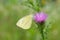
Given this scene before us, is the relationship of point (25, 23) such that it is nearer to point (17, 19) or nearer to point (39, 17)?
point (39, 17)

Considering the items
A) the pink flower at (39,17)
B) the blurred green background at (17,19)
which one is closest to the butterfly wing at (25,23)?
the pink flower at (39,17)

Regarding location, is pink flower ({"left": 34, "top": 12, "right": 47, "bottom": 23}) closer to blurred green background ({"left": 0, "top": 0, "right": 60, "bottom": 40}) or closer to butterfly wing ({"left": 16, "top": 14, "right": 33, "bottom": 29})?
butterfly wing ({"left": 16, "top": 14, "right": 33, "bottom": 29})

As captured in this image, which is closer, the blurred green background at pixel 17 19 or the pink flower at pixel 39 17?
the pink flower at pixel 39 17

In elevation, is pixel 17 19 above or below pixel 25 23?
below

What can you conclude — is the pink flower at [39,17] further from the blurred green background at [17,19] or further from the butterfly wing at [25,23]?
the blurred green background at [17,19]

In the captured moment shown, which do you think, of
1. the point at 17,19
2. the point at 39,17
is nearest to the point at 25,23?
the point at 39,17

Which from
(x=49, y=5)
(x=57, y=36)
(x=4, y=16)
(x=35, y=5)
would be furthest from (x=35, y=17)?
(x=49, y=5)

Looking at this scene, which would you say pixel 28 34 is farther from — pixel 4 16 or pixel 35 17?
pixel 35 17

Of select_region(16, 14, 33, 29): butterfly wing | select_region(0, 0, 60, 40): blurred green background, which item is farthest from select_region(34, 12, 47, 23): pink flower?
select_region(0, 0, 60, 40): blurred green background
